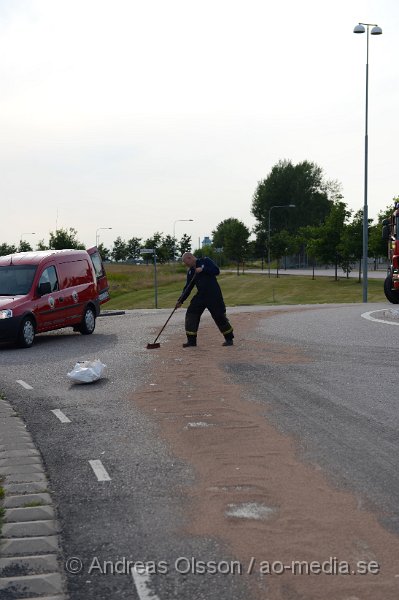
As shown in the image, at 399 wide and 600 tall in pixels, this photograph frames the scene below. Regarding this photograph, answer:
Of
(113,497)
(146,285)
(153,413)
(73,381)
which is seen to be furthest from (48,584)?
(146,285)

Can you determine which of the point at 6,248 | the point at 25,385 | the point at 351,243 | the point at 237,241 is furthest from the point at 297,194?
the point at 25,385

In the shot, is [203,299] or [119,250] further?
[119,250]

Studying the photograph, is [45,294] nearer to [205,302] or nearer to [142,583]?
[205,302]

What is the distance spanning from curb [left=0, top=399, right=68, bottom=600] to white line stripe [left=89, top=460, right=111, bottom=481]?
36 centimetres

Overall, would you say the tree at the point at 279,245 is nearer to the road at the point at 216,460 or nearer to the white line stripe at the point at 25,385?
the road at the point at 216,460

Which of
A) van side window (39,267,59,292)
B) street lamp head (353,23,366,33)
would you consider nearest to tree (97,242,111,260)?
street lamp head (353,23,366,33)

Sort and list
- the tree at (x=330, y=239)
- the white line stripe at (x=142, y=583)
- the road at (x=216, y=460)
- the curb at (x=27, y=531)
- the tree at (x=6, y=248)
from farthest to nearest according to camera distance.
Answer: the tree at (x=6, y=248)
the tree at (x=330, y=239)
the road at (x=216, y=460)
the curb at (x=27, y=531)
the white line stripe at (x=142, y=583)

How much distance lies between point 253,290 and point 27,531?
5880cm

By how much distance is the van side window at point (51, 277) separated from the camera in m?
18.1

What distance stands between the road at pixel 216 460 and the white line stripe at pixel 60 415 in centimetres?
10

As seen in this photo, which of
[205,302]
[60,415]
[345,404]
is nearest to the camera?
[60,415]

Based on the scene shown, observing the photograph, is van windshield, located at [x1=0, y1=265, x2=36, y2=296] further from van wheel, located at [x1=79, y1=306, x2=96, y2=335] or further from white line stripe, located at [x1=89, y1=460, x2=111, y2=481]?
white line stripe, located at [x1=89, y1=460, x2=111, y2=481]

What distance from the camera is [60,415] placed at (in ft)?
28.2

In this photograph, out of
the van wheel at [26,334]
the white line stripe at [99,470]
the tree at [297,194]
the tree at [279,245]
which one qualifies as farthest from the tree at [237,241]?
the white line stripe at [99,470]
